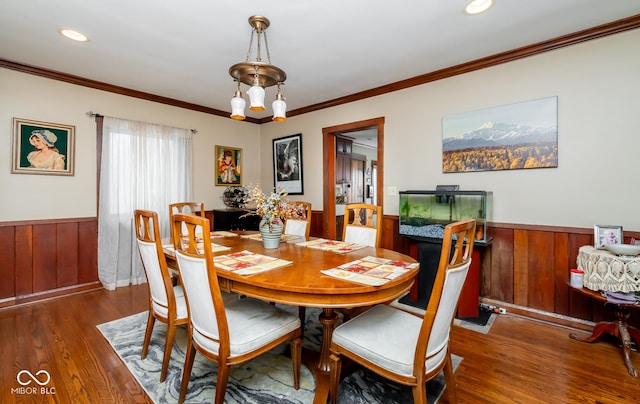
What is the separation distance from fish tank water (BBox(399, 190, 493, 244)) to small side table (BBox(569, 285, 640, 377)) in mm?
837

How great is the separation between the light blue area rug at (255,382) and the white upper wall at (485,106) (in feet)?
5.65

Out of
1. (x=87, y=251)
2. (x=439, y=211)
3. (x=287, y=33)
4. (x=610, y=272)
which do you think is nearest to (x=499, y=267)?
(x=439, y=211)

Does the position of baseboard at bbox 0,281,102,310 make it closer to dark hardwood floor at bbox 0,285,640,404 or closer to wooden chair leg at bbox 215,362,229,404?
dark hardwood floor at bbox 0,285,640,404

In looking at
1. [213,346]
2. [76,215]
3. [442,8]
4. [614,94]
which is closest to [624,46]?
[614,94]

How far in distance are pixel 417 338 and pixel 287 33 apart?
237 cm

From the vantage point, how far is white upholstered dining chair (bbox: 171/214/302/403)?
4.44 ft

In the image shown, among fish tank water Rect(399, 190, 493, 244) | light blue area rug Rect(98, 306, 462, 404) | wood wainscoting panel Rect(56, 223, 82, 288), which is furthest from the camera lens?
wood wainscoting panel Rect(56, 223, 82, 288)

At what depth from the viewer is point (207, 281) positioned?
1.35m

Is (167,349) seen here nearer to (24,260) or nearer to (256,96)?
(256,96)

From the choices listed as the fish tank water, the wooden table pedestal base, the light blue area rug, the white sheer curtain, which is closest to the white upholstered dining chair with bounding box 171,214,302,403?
the light blue area rug

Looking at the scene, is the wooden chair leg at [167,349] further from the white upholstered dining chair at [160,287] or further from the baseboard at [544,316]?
the baseboard at [544,316]

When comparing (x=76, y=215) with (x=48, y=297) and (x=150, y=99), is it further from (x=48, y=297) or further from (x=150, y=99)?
(x=150, y=99)

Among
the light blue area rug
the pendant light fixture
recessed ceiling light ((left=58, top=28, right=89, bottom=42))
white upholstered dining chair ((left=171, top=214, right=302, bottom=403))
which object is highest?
recessed ceiling light ((left=58, top=28, right=89, bottom=42))

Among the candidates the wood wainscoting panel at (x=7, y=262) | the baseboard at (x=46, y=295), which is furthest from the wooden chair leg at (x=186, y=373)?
the wood wainscoting panel at (x=7, y=262)
